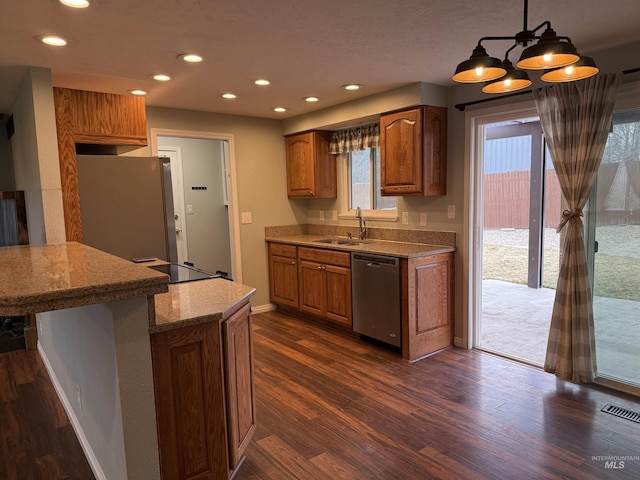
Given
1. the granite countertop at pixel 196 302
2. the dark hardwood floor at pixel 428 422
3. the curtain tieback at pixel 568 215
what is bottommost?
the dark hardwood floor at pixel 428 422

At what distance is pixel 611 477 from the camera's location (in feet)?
6.75

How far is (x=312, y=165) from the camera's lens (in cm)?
486

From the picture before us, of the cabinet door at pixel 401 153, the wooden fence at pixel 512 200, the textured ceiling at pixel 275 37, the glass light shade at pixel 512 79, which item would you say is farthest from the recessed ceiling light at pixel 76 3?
the wooden fence at pixel 512 200

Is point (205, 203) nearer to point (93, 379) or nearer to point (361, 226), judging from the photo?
point (361, 226)

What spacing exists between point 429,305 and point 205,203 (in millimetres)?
3754

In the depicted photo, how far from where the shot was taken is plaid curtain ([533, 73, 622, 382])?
280cm

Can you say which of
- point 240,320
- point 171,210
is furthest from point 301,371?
point 171,210

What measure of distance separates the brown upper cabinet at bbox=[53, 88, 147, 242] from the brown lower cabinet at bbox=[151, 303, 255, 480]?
1835mm

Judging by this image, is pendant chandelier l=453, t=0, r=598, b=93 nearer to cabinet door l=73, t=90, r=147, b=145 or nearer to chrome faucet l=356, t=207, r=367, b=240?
cabinet door l=73, t=90, r=147, b=145

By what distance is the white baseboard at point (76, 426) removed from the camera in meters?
2.14

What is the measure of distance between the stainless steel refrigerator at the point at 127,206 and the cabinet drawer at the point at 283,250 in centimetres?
144

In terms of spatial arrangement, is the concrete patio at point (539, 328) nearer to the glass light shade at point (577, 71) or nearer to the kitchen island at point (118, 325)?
the glass light shade at point (577, 71)

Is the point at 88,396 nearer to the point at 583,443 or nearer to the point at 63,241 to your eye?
the point at 63,241

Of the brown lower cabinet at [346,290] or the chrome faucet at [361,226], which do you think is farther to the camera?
the chrome faucet at [361,226]
